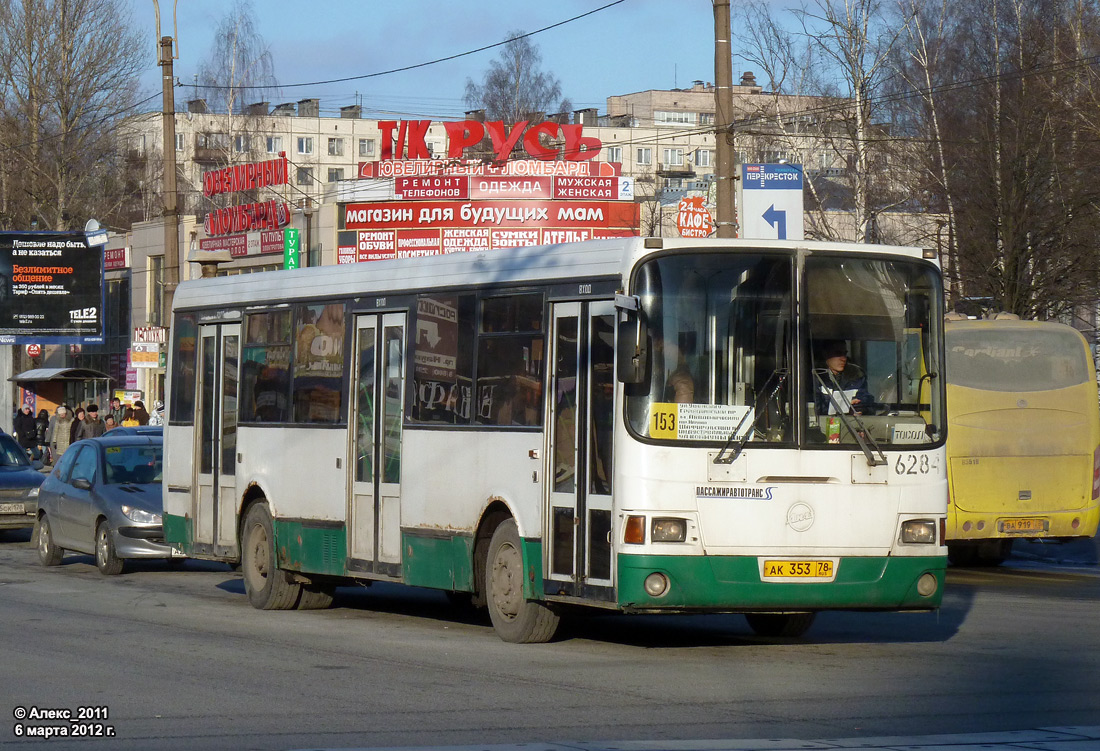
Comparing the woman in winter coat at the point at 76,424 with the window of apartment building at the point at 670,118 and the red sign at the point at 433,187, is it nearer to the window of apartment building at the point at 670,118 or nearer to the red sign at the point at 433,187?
the red sign at the point at 433,187

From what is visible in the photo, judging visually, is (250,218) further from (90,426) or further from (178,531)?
(178,531)

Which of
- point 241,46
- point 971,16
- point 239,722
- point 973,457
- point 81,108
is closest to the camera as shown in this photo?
point 239,722

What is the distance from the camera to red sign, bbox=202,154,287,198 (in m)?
55.2

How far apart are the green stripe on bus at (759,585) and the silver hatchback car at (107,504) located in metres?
8.08

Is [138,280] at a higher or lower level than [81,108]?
lower

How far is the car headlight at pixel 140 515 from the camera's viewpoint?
731 inches

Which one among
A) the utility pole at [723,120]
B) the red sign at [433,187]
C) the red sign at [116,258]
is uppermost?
the red sign at [433,187]

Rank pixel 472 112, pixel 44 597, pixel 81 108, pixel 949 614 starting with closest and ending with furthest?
pixel 949 614
pixel 44 597
pixel 81 108
pixel 472 112

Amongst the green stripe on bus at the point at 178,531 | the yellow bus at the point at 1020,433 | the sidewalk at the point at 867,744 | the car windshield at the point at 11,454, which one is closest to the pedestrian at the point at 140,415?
the car windshield at the point at 11,454

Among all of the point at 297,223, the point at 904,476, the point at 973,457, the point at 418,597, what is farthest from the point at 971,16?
the point at 904,476

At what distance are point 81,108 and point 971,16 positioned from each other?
3248 cm

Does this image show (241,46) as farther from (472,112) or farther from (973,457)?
(973,457)

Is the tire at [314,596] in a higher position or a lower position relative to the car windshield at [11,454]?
lower

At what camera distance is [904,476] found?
37.2 feet
